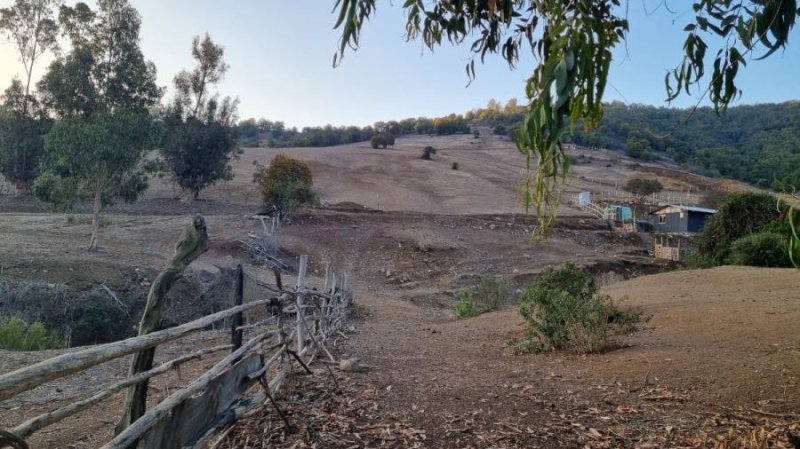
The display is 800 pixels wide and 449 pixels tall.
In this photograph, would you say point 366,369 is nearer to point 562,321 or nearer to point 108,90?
point 562,321

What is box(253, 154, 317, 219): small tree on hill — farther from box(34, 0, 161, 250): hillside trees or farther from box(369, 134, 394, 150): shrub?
box(369, 134, 394, 150): shrub

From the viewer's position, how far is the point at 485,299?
16.5 metres

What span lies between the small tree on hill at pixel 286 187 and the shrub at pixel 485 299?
14781 millimetres

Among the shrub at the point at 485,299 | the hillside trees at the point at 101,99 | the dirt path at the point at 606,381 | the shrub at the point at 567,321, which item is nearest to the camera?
the dirt path at the point at 606,381

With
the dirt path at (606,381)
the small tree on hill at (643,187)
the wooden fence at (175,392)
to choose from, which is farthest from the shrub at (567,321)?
the small tree on hill at (643,187)

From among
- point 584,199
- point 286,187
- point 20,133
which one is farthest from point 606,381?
point 584,199

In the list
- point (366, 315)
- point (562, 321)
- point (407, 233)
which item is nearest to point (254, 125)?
point (407, 233)

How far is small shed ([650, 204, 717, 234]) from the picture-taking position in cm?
3703

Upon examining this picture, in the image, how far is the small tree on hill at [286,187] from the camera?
29991 millimetres

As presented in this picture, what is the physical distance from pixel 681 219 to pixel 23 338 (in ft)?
122

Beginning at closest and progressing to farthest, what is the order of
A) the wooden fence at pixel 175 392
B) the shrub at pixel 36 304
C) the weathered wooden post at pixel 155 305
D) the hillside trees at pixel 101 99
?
the wooden fence at pixel 175 392, the weathered wooden post at pixel 155 305, the shrub at pixel 36 304, the hillside trees at pixel 101 99

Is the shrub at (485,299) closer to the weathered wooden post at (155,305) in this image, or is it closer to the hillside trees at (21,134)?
the weathered wooden post at (155,305)

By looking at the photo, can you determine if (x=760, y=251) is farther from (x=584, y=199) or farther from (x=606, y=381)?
(x=584, y=199)

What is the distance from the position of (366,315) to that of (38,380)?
12.9 meters
